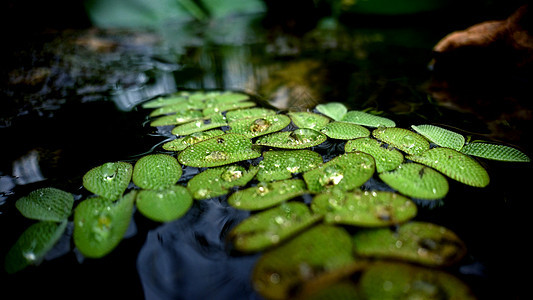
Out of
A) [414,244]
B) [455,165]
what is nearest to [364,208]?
[414,244]

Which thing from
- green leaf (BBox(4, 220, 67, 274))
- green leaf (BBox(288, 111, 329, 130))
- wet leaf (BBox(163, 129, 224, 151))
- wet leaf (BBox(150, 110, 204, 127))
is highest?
green leaf (BBox(288, 111, 329, 130))

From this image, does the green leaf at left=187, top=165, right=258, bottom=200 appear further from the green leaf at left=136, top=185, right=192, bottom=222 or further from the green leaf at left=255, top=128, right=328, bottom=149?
the green leaf at left=255, top=128, right=328, bottom=149

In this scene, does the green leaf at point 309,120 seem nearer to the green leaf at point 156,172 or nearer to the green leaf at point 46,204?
the green leaf at point 156,172

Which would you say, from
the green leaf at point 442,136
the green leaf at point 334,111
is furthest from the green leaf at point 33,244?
the green leaf at point 442,136

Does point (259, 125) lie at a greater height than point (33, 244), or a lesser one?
greater

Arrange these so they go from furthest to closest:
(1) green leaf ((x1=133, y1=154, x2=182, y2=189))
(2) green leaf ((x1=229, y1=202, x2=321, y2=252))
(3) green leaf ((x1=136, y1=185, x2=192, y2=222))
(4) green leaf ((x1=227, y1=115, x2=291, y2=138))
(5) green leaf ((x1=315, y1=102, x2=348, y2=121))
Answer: (5) green leaf ((x1=315, y1=102, x2=348, y2=121)) < (4) green leaf ((x1=227, y1=115, x2=291, y2=138)) < (1) green leaf ((x1=133, y1=154, x2=182, y2=189)) < (3) green leaf ((x1=136, y1=185, x2=192, y2=222)) < (2) green leaf ((x1=229, y1=202, x2=321, y2=252))

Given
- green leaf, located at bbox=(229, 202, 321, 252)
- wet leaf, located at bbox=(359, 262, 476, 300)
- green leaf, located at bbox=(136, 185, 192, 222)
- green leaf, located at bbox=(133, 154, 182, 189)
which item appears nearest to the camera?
wet leaf, located at bbox=(359, 262, 476, 300)

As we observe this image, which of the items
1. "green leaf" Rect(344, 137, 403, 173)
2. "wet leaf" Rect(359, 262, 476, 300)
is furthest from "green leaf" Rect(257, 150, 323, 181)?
"wet leaf" Rect(359, 262, 476, 300)

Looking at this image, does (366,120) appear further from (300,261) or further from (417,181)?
(300,261)
